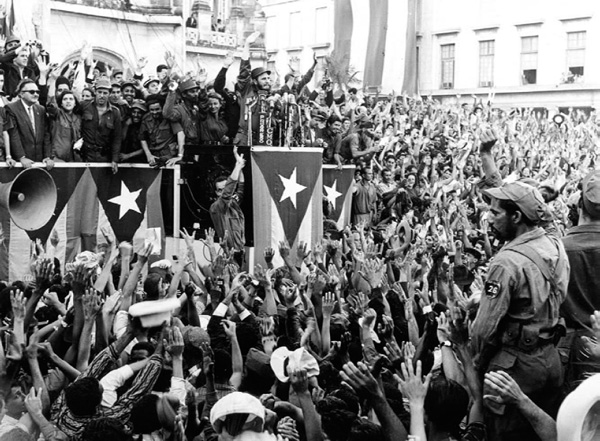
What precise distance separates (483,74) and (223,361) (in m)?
36.7

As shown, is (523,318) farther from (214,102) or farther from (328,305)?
(214,102)

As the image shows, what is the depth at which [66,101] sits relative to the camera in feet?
33.2

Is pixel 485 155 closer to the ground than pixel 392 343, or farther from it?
farther from it

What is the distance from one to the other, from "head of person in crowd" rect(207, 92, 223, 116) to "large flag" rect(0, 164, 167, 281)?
1.30 m

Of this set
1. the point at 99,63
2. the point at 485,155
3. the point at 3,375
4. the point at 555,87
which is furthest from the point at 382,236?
the point at 555,87

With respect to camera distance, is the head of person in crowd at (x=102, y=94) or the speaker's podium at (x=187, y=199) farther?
the head of person in crowd at (x=102, y=94)

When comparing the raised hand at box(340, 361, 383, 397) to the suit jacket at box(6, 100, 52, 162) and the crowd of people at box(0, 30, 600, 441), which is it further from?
the suit jacket at box(6, 100, 52, 162)

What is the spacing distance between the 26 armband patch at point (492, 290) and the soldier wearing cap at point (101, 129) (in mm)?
6959

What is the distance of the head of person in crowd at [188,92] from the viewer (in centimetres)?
1138

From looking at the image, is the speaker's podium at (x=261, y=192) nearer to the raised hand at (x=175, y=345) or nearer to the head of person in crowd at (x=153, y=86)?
the head of person in crowd at (x=153, y=86)

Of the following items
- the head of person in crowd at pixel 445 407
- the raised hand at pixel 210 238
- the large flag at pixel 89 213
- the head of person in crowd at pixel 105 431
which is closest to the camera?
the head of person in crowd at pixel 105 431

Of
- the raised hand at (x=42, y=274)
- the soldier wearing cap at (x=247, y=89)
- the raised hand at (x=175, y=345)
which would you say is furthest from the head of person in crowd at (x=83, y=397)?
the soldier wearing cap at (x=247, y=89)

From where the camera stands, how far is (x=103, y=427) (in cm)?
347

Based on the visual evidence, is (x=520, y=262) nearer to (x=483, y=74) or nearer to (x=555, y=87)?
(x=555, y=87)
